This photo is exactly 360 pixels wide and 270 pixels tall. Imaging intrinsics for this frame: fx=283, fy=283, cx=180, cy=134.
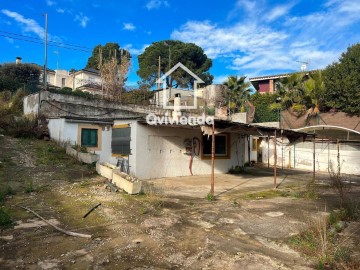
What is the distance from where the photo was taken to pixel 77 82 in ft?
123

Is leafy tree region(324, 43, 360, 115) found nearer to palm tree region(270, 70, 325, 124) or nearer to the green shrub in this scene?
palm tree region(270, 70, 325, 124)

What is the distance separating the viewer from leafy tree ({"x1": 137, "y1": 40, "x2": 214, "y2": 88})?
3606 centimetres

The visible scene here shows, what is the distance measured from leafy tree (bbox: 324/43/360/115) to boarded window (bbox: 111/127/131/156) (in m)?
15.8

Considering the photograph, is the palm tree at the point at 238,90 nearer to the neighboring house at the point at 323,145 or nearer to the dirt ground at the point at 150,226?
the neighboring house at the point at 323,145

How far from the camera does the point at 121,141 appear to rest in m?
12.1

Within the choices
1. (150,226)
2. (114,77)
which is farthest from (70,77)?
(150,226)

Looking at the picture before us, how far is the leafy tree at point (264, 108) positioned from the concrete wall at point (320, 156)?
3.07 metres

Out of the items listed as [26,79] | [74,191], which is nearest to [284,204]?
[74,191]

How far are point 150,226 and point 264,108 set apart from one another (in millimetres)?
21663

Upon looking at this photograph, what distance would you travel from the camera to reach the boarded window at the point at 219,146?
13328mm

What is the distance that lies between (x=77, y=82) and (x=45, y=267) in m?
37.0

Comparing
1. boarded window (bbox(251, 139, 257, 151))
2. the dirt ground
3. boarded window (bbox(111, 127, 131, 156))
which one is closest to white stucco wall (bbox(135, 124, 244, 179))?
boarded window (bbox(111, 127, 131, 156))

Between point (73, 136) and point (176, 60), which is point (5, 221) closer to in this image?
point (73, 136)

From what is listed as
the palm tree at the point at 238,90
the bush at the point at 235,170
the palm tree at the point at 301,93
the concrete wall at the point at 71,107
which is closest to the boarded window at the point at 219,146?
the bush at the point at 235,170
